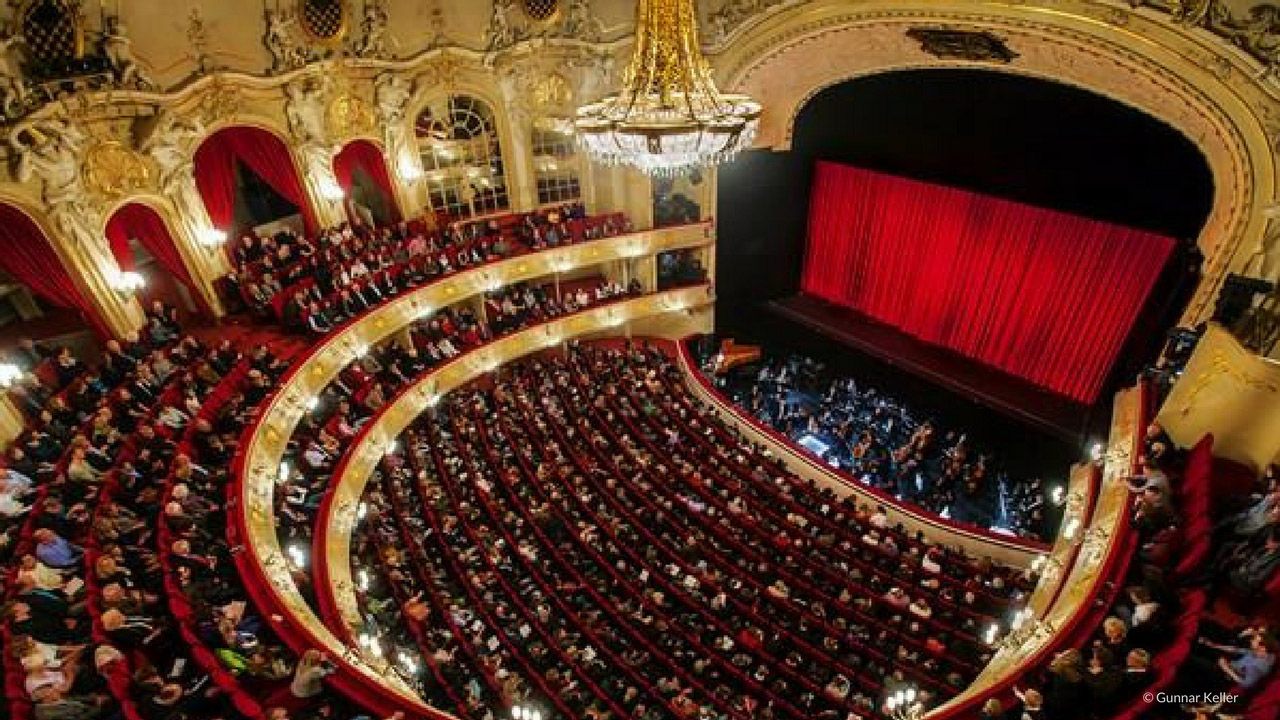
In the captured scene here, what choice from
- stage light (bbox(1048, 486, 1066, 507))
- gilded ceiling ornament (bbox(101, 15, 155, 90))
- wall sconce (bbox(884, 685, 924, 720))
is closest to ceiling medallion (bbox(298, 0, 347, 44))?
gilded ceiling ornament (bbox(101, 15, 155, 90))

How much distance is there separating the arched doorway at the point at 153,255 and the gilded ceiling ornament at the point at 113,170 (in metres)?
0.32

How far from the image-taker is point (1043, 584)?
752 cm

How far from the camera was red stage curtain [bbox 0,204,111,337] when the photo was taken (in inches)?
370

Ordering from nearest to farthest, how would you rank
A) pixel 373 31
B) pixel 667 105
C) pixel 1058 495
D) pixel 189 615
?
pixel 189 615
pixel 667 105
pixel 1058 495
pixel 373 31

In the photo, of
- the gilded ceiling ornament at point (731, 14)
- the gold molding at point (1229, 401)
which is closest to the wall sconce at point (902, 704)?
the gold molding at point (1229, 401)

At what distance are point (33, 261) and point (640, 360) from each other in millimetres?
10756

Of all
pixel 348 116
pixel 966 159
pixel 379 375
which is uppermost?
pixel 348 116

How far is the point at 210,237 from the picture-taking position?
11648 millimetres

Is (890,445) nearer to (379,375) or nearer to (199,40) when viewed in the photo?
(379,375)

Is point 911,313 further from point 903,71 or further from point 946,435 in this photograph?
point 903,71

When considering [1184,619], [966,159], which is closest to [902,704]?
[1184,619]

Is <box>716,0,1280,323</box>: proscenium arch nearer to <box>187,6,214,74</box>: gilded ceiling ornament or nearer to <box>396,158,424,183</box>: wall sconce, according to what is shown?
<box>396,158,424,183</box>: wall sconce

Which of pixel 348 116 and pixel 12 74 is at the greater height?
pixel 12 74

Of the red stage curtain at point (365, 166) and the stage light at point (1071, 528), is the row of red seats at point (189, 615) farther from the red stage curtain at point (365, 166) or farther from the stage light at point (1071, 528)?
the stage light at point (1071, 528)
